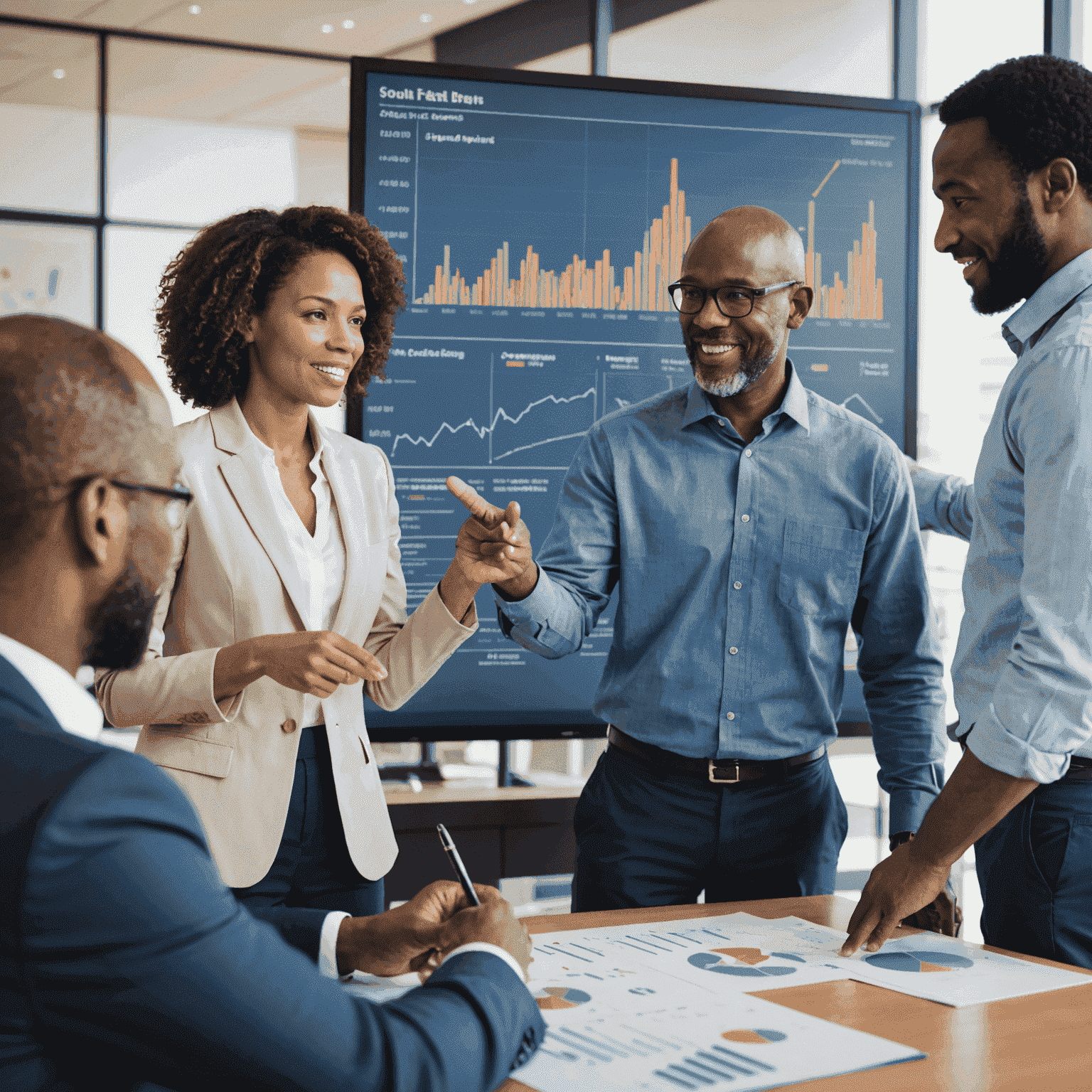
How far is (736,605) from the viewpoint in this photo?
209cm

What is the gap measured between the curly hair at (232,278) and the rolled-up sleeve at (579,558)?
552 mm

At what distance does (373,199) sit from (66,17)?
9.43 feet

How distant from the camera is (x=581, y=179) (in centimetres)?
283

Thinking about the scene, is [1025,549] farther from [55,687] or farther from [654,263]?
[654,263]

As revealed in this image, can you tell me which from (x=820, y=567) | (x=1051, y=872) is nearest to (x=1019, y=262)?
(x=820, y=567)

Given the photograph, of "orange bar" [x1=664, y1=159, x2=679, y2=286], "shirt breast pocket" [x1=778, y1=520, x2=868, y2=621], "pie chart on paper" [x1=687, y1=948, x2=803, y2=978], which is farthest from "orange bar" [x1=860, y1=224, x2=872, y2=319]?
"pie chart on paper" [x1=687, y1=948, x2=803, y2=978]

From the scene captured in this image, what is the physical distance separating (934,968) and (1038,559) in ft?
1.78

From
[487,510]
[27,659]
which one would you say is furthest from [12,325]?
[487,510]

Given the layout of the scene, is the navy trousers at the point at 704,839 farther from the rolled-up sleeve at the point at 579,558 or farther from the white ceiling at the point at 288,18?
the white ceiling at the point at 288,18

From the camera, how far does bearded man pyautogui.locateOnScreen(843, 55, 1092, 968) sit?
1454 millimetres

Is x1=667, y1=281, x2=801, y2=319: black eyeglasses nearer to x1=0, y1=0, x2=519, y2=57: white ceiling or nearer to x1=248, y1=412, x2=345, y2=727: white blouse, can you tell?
x1=248, y1=412, x2=345, y2=727: white blouse

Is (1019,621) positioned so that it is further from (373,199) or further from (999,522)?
(373,199)

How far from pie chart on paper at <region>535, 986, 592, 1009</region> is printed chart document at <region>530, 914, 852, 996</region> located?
0.03 metres

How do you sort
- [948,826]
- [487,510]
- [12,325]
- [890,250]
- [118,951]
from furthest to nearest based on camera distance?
[890,250]
[487,510]
[948,826]
[12,325]
[118,951]
